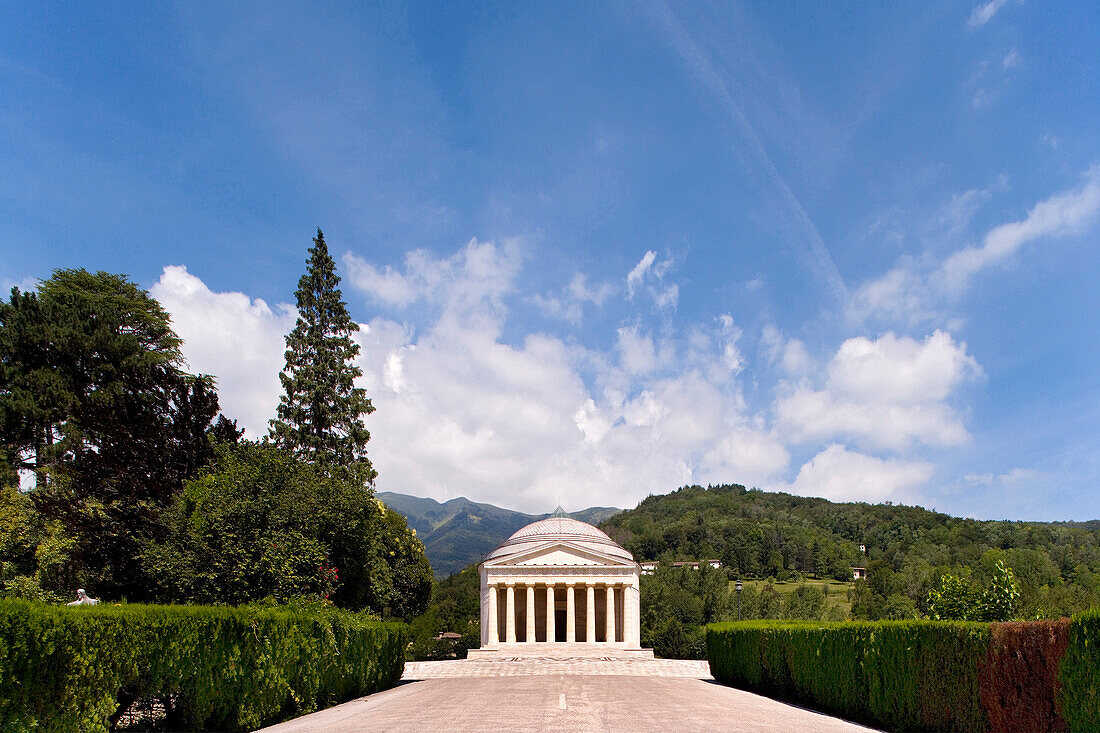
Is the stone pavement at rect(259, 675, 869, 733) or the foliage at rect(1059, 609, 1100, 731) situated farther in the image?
the stone pavement at rect(259, 675, 869, 733)

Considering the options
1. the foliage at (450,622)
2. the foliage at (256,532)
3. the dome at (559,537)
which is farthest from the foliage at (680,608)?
the foliage at (256,532)

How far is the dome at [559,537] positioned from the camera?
211 feet

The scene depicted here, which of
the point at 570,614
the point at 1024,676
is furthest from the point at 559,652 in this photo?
the point at 1024,676

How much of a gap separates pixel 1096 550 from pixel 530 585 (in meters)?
84.9

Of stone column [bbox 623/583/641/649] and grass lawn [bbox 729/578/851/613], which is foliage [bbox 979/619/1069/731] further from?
grass lawn [bbox 729/578/851/613]

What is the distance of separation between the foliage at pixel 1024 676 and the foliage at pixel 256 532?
20.1 meters

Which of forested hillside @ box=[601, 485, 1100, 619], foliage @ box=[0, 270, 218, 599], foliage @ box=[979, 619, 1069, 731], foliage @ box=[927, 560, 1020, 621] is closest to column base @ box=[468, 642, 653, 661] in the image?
foliage @ box=[927, 560, 1020, 621]

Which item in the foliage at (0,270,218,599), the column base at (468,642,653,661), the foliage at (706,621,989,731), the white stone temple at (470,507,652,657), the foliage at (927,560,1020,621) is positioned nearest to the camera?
the foliage at (706,621,989,731)

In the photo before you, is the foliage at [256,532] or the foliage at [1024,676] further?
the foliage at [256,532]

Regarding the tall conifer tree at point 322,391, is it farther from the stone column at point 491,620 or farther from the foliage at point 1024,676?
the foliage at point 1024,676

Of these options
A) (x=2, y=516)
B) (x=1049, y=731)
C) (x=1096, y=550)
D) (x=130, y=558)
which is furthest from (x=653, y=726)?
(x=1096, y=550)

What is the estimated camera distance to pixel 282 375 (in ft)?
141

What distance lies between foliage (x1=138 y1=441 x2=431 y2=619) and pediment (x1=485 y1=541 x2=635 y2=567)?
104 feet

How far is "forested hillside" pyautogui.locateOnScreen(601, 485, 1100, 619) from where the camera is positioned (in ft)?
265
